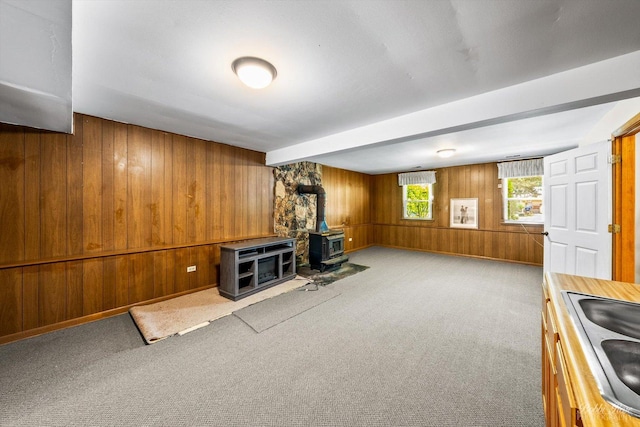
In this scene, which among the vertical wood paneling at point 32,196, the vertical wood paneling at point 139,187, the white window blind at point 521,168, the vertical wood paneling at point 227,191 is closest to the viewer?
the vertical wood paneling at point 32,196

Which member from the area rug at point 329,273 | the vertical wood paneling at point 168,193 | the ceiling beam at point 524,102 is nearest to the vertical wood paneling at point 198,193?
the vertical wood paneling at point 168,193

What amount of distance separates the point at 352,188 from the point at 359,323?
15.5 ft

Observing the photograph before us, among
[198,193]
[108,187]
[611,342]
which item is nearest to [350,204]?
[198,193]

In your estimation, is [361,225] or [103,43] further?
[361,225]

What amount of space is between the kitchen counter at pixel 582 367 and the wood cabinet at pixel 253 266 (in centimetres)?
314

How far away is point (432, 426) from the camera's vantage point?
55.4 inches

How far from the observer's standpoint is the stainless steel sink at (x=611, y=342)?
0.68 m

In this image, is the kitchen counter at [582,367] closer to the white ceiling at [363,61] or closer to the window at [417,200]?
the white ceiling at [363,61]

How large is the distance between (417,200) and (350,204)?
6.38 ft

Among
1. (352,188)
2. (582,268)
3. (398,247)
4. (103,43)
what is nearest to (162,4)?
(103,43)

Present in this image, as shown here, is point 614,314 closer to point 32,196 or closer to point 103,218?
point 103,218

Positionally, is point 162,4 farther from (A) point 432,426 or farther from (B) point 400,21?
(A) point 432,426

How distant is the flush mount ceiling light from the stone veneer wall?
291cm

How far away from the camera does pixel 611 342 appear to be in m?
0.91
